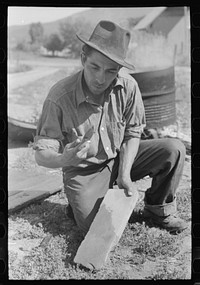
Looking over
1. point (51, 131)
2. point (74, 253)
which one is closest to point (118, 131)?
point (51, 131)

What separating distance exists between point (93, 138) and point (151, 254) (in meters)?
1.02

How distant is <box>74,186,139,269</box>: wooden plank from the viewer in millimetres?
4137

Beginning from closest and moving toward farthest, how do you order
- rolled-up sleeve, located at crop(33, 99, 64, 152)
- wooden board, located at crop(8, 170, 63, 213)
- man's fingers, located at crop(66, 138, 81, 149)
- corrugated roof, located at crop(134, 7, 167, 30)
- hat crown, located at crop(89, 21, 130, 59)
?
man's fingers, located at crop(66, 138, 81, 149) < hat crown, located at crop(89, 21, 130, 59) < rolled-up sleeve, located at crop(33, 99, 64, 152) < corrugated roof, located at crop(134, 7, 167, 30) < wooden board, located at crop(8, 170, 63, 213)

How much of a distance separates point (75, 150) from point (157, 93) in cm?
94

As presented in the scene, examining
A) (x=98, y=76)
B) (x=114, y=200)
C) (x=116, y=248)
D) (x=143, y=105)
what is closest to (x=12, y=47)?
(x=98, y=76)

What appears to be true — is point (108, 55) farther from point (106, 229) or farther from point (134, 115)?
point (106, 229)

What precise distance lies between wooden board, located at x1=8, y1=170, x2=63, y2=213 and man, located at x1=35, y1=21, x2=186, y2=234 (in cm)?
22

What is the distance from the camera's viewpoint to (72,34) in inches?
172

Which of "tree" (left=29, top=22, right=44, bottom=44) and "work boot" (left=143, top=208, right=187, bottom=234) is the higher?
"tree" (left=29, top=22, right=44, bottom=44)

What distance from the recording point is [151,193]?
455 cm

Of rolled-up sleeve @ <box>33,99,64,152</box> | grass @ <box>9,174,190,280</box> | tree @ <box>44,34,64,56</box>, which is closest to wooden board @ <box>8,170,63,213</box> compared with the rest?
grass @ <box>9,174,190,280</box>

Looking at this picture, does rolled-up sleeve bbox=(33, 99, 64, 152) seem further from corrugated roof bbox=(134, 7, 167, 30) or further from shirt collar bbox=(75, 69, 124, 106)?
corrugated roof bbox=(134, 7, 167, 30)

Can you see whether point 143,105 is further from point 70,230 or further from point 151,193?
point 70,230

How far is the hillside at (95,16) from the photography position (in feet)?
13.9
